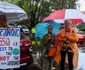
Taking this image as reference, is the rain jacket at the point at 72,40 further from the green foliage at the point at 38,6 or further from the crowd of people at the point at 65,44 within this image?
the green foliage at the point at 38,6

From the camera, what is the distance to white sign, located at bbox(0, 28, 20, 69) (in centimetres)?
750

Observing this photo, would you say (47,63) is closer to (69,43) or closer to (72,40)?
(69,43)

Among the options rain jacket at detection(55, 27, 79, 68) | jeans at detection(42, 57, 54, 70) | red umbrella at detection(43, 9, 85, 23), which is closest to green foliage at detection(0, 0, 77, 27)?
red umbrella at detection(43, 9, 85, 23)

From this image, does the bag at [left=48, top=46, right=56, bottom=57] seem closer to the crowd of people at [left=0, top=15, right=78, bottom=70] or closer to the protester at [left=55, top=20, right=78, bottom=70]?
the crowd of people at [left=0, top=15, right=78, bottom=70]

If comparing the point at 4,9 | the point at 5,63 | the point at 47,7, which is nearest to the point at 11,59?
the point at 5,63

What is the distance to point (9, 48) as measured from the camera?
757cm

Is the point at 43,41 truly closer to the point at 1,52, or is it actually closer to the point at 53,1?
the point at 1,52

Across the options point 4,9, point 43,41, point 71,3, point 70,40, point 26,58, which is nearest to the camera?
point 4,9

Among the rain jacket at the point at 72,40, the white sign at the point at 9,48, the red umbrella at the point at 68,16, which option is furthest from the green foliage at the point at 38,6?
the white sign at the point at 9,48

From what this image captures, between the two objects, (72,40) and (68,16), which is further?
(68,16)

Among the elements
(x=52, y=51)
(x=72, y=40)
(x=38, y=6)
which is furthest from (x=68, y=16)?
(x=38, y=6)

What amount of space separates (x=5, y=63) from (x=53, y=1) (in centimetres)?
1169

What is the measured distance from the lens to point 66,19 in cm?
830

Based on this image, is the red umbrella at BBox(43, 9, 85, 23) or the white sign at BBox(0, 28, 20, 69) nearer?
the white sign at BBox(0, 28, 20, 69)
